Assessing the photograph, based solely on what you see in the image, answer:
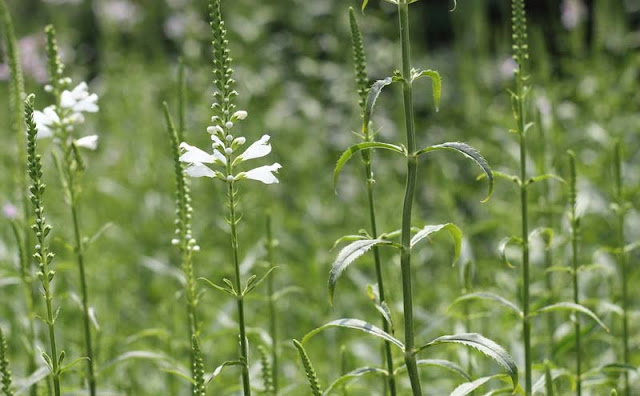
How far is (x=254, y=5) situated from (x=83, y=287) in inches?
269

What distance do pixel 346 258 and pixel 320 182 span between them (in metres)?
5.14

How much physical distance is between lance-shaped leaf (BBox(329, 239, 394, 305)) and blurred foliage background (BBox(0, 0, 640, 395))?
3.46 ft

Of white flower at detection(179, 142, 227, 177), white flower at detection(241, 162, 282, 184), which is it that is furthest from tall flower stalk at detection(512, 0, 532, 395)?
white flower at detection(179, 142, 227, 177)

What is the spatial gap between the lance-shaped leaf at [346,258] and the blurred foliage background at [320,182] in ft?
3.46

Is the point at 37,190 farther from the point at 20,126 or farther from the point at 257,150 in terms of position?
the point at 20,126

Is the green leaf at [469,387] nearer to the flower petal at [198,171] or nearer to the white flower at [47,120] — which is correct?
the flower petal at [198,171]

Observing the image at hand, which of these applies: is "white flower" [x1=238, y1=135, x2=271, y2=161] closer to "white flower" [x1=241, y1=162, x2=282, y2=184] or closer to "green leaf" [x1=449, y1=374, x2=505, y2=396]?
"white flower" [x1=241, y1=162, x2=282, y2=184]

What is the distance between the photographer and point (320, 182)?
6980 mm

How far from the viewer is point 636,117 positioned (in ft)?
19.7

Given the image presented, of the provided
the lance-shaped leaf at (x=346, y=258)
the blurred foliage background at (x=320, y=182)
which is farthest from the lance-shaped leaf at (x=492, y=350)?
the blurred foliage background at (x=320, y=182)

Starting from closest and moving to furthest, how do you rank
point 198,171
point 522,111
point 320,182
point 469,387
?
point 198,171 → point 469,387 → point 522,111 → point 320,182

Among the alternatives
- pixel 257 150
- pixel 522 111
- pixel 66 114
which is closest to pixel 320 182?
pixel 66 114

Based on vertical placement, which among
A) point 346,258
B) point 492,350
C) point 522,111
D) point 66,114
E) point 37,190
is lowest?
point 492,350

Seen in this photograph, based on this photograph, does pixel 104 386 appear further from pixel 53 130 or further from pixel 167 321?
pixel 53 130
